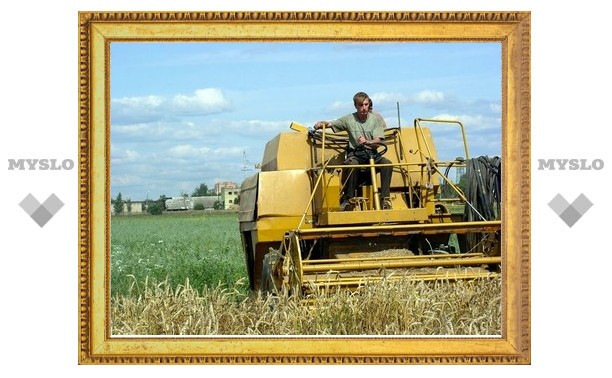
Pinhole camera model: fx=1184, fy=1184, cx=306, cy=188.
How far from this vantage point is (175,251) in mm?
22297

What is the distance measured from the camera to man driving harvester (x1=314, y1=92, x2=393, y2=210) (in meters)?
14.0

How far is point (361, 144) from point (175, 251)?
901 cm

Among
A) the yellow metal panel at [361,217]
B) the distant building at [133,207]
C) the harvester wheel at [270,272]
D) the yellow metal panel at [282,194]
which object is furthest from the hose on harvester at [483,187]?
the distant building at [133,207]

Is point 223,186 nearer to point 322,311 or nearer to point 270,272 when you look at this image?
point 270,272

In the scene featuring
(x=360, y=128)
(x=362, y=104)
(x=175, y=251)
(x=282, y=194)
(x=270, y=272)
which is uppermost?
(x=362, y=104)

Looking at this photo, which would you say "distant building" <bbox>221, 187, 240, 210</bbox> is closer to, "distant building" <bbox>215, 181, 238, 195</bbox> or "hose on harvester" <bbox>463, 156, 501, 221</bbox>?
"distant building" <bbox>215, 181, 238, 195</bbox>

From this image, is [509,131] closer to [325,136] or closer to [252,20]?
[252,20]

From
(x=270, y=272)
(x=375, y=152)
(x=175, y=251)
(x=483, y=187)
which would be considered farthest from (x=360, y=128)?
(x=175, y=251)

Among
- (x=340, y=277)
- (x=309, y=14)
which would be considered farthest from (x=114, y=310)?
(x=309, y=14)

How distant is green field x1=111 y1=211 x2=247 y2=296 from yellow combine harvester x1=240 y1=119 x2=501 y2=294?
1148 mm

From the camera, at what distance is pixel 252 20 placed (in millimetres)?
10781
